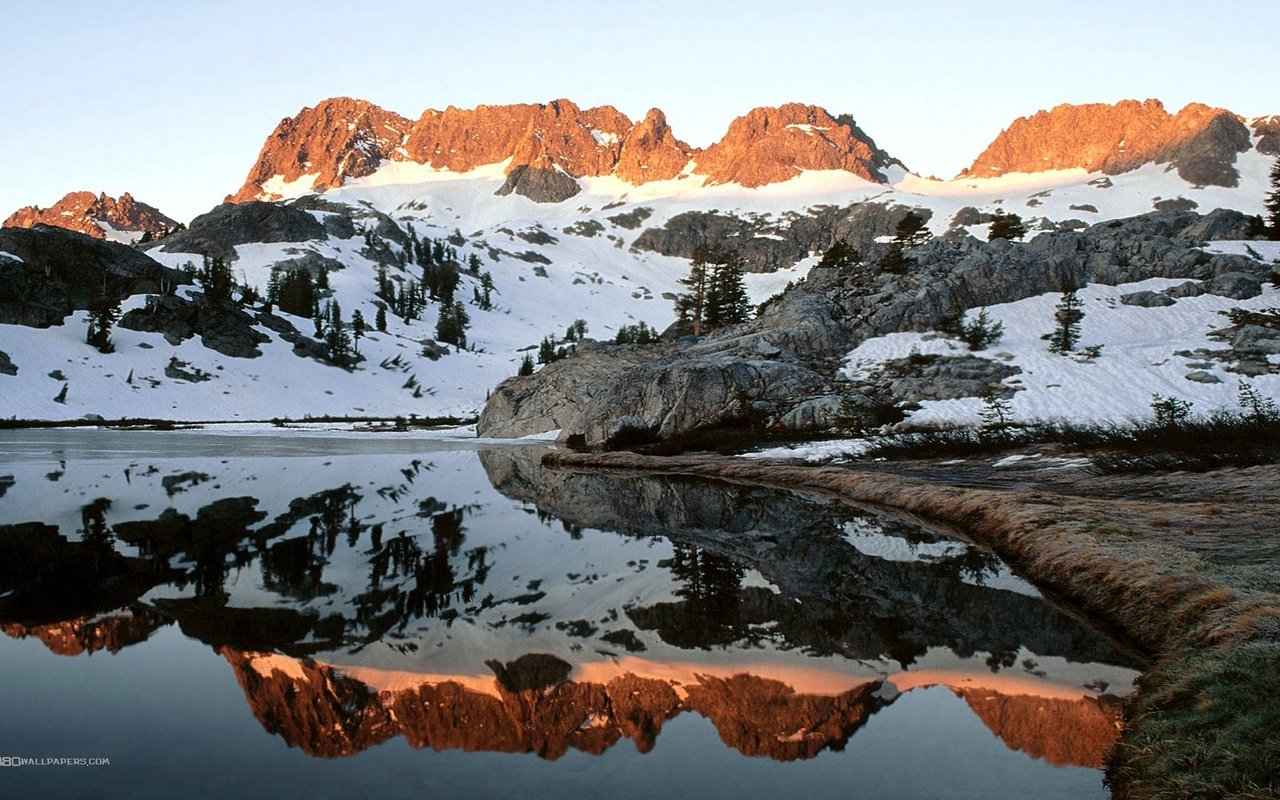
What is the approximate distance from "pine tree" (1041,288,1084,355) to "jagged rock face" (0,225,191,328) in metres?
111

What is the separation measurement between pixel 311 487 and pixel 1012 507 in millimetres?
18872

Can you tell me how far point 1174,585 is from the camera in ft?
26.0

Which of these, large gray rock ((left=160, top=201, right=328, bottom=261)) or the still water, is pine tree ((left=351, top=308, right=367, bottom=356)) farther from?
the still water

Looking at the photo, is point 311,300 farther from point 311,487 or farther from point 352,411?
point 311,487

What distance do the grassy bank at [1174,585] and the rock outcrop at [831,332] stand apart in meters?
20.2

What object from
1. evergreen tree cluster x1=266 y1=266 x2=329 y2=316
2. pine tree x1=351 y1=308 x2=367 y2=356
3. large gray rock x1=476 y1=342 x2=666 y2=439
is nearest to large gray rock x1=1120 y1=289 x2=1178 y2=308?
large gray rock x1=476 y1=342 x2=666 y2=439

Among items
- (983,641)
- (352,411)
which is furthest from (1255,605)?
(352,411)

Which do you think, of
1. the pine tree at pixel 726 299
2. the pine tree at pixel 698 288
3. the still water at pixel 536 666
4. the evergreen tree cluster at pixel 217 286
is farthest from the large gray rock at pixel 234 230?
the still water at pixel 536 666

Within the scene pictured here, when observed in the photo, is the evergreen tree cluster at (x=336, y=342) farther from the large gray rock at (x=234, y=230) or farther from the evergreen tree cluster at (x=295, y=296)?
the large gray rock at (x=234, y=230)

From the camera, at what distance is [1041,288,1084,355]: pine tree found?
141 ft

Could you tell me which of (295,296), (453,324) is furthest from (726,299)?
(453,324)

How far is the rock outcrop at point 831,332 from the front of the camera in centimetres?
3912

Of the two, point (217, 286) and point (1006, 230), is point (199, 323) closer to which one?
point (217, 286)

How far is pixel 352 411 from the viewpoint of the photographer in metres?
99.7
